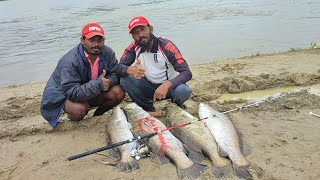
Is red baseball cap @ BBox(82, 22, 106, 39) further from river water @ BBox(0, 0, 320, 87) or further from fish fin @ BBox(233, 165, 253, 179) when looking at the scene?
river water @ BBox(0, 0, 320, 87)

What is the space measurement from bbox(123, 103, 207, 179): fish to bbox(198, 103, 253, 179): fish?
0.32 metres

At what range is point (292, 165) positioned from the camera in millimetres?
3621

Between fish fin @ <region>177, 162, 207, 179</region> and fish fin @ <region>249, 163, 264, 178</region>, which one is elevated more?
fish fin @ <region>177, 162, 207, 179</region>

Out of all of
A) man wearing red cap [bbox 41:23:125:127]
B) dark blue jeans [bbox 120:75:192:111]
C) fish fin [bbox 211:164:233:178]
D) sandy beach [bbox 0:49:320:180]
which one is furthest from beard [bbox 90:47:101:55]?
fish fin [bbox 211:164:233:178]

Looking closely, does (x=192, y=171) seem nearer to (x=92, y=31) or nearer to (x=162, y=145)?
(x=162, y=145)

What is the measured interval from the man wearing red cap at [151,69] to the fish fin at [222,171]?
147 cm

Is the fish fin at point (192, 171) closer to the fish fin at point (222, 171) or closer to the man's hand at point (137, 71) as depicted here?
the fish fin at point (222, 171)

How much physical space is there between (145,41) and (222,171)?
218 centimetres

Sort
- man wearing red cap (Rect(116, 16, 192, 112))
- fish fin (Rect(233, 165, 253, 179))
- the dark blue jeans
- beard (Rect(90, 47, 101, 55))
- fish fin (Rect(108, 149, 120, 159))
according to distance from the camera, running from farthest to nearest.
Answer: the dark blue jeans
man wearing red cap (Rect(116, 16, 192, 112))
beard (Rect(90, 47, 101, 55))
fish fin (Rect(108, 149, 120, 159))
fish fin (Rect(233, 165, 253, 179))

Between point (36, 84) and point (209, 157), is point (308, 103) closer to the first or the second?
point (209, 157)

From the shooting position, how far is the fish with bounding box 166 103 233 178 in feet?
11.7

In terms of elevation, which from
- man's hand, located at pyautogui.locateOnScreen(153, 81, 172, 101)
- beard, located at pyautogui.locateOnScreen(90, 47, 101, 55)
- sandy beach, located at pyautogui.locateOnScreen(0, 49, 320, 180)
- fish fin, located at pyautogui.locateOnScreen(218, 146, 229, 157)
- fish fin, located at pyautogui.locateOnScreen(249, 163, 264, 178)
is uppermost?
beard, located at pyautogui.locateOnScreen(90, 47, 101, 55)

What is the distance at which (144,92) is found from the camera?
17.8 ft

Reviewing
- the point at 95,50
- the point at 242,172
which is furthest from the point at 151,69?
the point at 242,172
